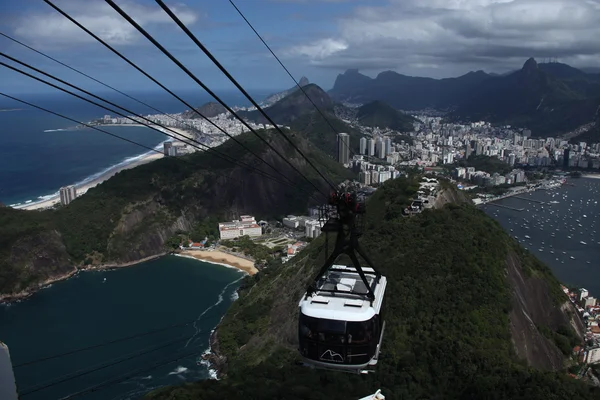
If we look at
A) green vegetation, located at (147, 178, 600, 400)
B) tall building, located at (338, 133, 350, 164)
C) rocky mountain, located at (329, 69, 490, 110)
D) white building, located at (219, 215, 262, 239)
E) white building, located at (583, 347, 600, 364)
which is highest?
rocky mountain, located at (329, 69, 490, 110)

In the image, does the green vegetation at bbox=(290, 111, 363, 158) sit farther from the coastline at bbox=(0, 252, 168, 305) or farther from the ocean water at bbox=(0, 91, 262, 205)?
the coastline at bbox=(0, 252, 168, 305)

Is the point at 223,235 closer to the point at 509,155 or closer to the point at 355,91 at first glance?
the point at 509,155

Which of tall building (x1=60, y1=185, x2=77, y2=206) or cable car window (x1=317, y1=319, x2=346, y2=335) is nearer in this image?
cable car window (x1=317, y1=319, x2=346, y2=335)

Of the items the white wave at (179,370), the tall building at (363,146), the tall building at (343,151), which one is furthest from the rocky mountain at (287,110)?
the white wave at (179,370)

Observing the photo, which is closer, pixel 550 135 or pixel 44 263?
pixel 44 263

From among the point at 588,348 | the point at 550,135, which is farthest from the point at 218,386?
the point at 550,135

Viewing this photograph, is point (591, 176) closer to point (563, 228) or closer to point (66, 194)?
point (563, 228)

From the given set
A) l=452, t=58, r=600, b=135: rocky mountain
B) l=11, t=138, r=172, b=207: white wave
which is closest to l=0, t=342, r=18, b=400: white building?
l=11, t=138, r=172, b=207: white wave
